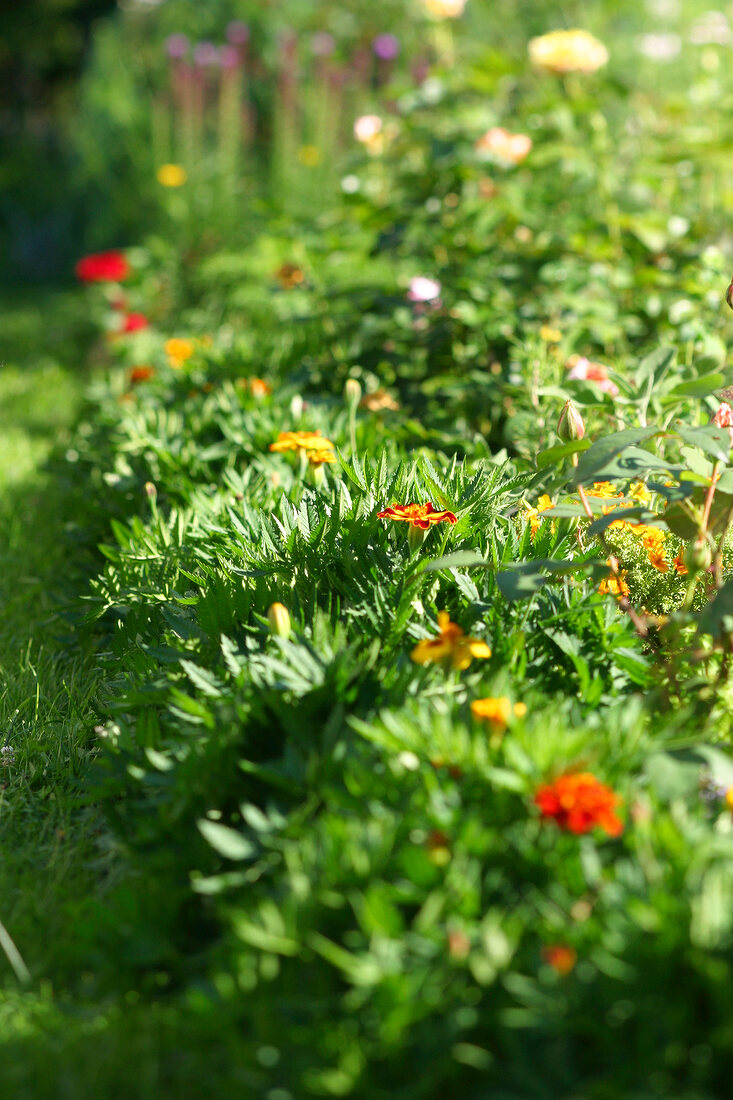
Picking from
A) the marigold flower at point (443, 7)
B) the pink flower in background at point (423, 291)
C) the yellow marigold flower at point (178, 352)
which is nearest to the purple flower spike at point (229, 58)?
the marigold flower at point (443, 7)

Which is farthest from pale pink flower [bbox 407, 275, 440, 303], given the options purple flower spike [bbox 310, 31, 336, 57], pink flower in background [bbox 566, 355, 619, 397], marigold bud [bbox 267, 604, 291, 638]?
purple flower spike [bbox 310, 31, 336, 57]

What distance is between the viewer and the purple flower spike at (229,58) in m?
6.01

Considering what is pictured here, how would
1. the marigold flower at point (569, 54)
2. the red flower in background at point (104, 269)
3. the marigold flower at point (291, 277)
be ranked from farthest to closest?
the red flower in background at point (104, 269)
the marigold flower at point (569, 54)
the marigold flower at point (291, 277)

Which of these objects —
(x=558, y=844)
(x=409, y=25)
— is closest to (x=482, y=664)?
(x=558, y=844)

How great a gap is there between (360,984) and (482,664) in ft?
1.99

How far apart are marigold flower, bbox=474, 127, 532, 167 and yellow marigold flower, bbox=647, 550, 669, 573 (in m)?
1.74

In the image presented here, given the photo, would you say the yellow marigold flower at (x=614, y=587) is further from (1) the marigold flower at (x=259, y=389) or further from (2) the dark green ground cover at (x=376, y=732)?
(1) the marigold flower at (x=259, y=389)

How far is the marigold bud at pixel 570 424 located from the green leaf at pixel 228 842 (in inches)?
34.3

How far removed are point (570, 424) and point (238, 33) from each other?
6.22 metres

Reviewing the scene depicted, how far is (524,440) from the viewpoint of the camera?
220 centimetres

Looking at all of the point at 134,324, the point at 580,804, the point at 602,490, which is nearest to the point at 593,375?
the point at 602,490

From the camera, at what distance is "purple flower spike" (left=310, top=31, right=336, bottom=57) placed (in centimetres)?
643

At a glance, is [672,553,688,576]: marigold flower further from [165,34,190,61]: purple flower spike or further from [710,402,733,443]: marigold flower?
[165,34,190,61]: purple flower spike

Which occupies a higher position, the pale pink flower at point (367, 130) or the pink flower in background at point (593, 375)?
the pale pink flower at point (367, 130)
